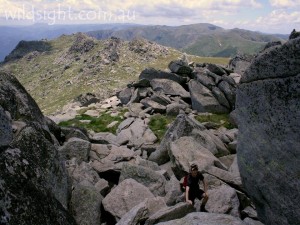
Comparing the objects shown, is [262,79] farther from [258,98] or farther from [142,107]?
[142,107]

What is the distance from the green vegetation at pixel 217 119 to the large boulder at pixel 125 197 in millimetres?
21182

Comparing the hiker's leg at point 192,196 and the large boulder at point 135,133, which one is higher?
the hiker's leg at point 192,196

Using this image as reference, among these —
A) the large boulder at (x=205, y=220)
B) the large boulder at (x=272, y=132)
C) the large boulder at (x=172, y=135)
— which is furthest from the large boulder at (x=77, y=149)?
the large boulder at (x=272, y=132)

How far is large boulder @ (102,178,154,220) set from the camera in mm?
18562

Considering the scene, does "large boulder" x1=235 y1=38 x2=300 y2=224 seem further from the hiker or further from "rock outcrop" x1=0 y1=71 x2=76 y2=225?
"rock outcrop" x1=0 y1=71 x2=76 y2=225

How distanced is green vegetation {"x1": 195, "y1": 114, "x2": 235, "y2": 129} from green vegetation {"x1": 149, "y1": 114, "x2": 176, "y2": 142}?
3623 mm

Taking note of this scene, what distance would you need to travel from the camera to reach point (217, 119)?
41281 millimetres

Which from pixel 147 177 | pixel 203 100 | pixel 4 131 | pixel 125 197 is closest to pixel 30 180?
pixel 4 131

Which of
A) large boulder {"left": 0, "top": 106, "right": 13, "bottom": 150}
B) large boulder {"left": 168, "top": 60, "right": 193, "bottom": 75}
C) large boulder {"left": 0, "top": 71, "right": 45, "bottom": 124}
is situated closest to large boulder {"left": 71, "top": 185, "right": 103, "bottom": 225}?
large boulder {"left": 0, "top": 71, "right": 45, "bottom": 124}

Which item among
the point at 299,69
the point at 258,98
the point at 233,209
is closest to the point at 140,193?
the point at 233,209

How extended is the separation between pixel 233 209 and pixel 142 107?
33.2 meters

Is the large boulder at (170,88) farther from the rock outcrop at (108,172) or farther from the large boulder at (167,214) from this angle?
the large boulder at (167,214)

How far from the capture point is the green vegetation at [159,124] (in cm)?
3881

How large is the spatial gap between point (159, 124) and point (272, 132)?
2801 centimetres
